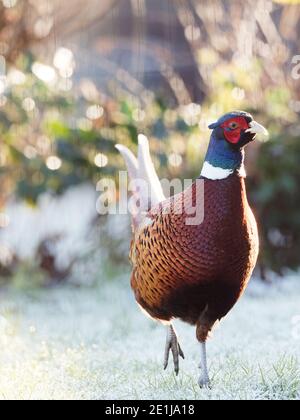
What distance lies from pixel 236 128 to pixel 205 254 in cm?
37

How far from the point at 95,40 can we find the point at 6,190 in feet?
6.26

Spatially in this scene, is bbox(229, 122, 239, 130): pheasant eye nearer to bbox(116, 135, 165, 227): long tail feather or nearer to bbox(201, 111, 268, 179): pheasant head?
bbox(201, 111, 268, 179): pheasant head

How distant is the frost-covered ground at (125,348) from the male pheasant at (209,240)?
0.18 metres

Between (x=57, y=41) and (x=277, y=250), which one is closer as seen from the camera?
(x=277, y=250)

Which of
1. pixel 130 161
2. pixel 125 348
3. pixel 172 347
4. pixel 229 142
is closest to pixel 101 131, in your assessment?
pixel 125 348

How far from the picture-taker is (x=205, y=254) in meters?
2.16

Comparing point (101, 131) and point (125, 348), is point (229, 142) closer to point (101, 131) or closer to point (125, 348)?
point (125, 348)

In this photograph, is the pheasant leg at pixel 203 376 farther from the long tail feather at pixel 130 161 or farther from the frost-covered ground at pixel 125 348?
the long tail feather at pixel 130 161

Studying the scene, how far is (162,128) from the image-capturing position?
416 cm

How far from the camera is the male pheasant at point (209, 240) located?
84.8 inches

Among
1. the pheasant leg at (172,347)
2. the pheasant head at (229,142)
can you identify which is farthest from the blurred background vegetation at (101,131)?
the pheasant head at (229,142)
